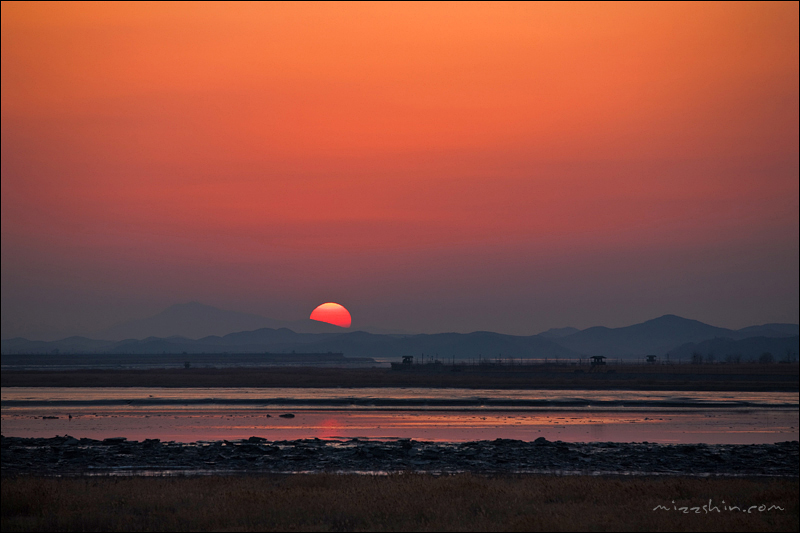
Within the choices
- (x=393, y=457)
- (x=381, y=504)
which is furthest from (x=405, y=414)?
(x=381, y=504)

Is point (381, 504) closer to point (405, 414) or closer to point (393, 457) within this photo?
point (393, 457)

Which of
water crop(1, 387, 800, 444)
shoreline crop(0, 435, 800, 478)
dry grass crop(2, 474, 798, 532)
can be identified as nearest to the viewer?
dry grass crop(2, 474, 798, 532)

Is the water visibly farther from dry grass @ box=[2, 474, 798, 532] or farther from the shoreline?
dry grass @ box=[2, 474, 798, 532]

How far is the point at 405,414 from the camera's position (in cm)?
5028

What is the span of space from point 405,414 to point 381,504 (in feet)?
109

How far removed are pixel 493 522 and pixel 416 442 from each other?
56.9 feet

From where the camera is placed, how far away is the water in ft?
124

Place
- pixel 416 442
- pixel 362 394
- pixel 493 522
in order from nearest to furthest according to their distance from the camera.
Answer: pixel 493 522 → pixel 416 442 → pixel 362 394

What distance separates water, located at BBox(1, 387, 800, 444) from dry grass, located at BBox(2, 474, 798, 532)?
47.2ft

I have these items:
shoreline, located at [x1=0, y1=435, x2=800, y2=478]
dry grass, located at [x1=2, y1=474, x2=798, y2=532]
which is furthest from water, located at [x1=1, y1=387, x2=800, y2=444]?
dry grass, located at [x1=2, y1=474, x2=798, y2=532]

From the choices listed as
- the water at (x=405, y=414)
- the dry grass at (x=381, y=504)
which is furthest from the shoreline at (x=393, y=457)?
the dry grass at (x=381, y=504)

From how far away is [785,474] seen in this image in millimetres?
25922

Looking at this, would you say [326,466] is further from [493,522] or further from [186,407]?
[186,407]

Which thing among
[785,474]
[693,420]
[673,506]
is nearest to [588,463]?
[785,474]
